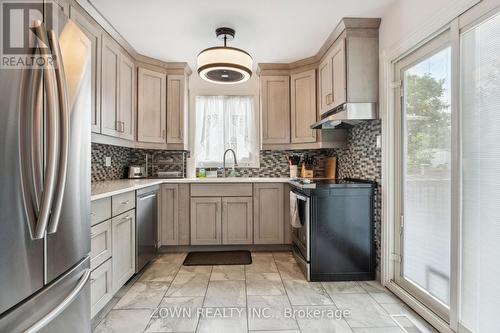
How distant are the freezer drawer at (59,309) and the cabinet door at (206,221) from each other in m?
1.93

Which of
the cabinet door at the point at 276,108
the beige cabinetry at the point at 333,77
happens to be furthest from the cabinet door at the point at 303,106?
the beige cabinetry at the point at 333,77

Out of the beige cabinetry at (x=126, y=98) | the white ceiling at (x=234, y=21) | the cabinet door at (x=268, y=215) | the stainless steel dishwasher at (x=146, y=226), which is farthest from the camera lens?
the cabinet door at (x=268, y=215)

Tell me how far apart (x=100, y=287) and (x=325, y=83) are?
292cm

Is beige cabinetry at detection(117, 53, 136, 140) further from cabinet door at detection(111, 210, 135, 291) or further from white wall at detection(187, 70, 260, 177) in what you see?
cabinet door at detection(111, 210, 135, 291)

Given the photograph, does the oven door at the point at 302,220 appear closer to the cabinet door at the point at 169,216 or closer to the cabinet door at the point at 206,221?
the cabinet door at the point at 206,221

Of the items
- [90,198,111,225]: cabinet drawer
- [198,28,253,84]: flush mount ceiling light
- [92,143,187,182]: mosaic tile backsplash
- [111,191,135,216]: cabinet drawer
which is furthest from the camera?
[92,143,187,182]: mosaic tile backsplash

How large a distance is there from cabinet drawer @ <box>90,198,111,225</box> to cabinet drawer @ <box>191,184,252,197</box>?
138 cm

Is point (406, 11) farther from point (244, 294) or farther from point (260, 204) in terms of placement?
point (244, 294)

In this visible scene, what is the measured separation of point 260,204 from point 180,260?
117 centimetres

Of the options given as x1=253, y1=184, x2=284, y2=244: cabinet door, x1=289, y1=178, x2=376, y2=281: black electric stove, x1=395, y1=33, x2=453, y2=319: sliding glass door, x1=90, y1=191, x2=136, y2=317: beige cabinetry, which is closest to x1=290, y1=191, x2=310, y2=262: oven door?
x1=289, y1=178, x2=376, y2=281: black electric stove

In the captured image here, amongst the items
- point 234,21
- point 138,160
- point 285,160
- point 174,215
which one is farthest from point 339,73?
point 138,160

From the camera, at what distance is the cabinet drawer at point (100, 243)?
5.51 ft

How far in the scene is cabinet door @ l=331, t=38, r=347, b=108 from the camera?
248 cm

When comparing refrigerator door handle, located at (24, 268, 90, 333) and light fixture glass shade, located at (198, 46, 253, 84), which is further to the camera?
light fixture glass shade, located at (198, 46, 253, 84)
